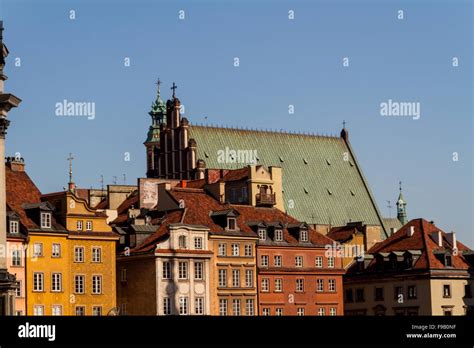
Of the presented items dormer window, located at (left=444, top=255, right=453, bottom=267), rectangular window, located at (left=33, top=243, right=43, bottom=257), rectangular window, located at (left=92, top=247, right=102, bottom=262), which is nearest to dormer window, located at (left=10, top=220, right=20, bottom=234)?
rectangular window, located at (left=33, top=243, right=43, bottom=257)

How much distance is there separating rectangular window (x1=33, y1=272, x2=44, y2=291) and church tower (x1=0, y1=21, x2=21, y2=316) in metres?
33.3

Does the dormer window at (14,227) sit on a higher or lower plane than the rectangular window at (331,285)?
higher

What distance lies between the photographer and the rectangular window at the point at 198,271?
117 metres

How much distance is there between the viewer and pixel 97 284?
363 feet

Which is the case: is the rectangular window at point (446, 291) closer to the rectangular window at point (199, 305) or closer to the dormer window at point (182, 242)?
the rectangular window at point (199, 305)

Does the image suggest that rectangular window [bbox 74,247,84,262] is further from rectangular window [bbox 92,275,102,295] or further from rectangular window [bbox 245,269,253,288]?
rectangular window [bbox 245,269,253,288]

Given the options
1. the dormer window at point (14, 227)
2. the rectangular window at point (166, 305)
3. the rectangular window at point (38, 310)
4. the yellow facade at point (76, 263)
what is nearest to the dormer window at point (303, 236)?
Answer: the rectangular window at point (166, 305)

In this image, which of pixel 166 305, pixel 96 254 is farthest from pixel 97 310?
pixel 166 305

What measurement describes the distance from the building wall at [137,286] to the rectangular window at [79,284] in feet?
19.9

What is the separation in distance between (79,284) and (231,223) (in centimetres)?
1762

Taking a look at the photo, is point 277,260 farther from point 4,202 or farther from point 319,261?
point 4,202

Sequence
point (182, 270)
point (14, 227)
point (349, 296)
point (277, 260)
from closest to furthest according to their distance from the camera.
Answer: point (14, 227) < point (182, 270) < point (277, 260) < point (349, 296)
